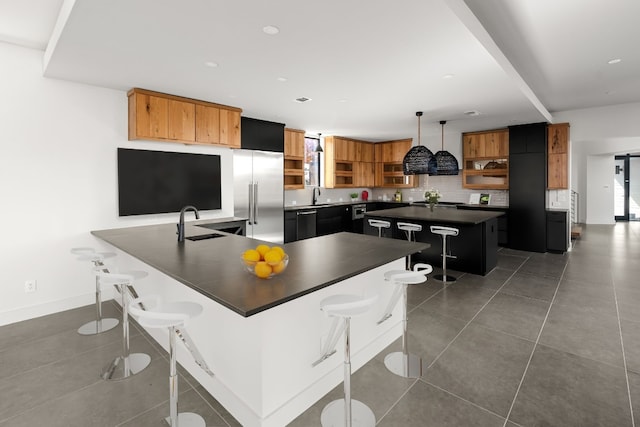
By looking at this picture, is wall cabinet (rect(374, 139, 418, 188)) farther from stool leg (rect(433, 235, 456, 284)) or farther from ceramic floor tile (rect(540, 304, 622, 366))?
ceramic floor tile (rect(540, 304, 622, 366))

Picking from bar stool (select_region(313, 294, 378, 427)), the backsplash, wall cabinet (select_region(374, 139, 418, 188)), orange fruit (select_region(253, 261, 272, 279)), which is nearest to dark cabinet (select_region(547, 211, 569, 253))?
the backsplash

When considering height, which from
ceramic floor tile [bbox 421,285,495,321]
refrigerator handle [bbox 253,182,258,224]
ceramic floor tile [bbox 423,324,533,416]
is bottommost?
ceramic floor tile [bbox 423,324,533,416]

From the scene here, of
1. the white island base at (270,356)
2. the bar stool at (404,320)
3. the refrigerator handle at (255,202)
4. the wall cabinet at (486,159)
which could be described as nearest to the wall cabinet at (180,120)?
the refrigerator handle at (255,202)

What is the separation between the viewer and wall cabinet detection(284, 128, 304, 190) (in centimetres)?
674

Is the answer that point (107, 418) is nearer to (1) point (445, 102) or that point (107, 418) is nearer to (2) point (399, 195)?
(1) point (445, 102)

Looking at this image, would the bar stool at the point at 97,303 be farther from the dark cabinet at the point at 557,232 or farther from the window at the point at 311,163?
the dark cabinet at the point at 557,232

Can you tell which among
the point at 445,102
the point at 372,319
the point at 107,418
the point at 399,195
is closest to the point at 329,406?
the point at 372,319

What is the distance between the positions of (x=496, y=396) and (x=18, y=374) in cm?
348

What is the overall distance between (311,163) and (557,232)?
5397 mm

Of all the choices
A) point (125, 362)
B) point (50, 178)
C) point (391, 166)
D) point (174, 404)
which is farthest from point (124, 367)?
point (391, 166)

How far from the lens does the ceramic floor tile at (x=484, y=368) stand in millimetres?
2148

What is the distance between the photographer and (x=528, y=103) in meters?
4.76

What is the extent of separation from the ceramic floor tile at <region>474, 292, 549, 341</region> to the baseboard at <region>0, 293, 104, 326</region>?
14.6 ft

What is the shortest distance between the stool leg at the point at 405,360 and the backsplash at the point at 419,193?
504cm
